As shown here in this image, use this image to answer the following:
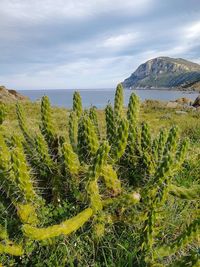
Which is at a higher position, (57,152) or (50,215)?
(57,152)

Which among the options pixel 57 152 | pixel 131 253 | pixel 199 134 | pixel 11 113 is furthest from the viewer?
pixel 11 113

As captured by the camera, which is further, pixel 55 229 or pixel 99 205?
pixel 99 205

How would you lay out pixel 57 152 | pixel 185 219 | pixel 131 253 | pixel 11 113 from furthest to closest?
1. pixel 11 113
2. pixel 57 152
3. pixel 185 219
4. pixel 131 253

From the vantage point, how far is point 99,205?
4.24 metres

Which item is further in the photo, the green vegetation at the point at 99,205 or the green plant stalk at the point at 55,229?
the green vegetation at the point at 99,205

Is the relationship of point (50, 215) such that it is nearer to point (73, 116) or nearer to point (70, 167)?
point (70, 167)

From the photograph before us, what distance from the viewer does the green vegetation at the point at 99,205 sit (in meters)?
4.00

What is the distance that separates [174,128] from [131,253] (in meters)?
1.63

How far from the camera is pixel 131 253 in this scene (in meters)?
4.07

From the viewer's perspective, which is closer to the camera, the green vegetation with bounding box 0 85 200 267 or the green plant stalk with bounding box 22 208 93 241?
the green plant stalk with bounding box 22 208 93 241

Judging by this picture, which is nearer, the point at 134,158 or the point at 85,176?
the point at 85,176

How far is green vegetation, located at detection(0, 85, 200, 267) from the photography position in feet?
13.1

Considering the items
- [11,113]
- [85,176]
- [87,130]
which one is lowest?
[11,113]

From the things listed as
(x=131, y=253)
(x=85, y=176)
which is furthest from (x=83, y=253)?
(x=85, y=176)
